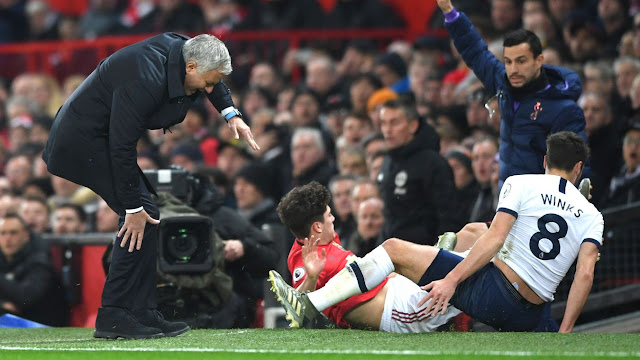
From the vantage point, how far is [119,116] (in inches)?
261

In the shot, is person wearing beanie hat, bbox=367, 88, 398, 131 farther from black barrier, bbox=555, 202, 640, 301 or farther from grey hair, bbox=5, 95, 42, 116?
grey hair, bbox=5, 95, 42, 116

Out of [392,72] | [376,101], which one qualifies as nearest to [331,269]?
[376,101]

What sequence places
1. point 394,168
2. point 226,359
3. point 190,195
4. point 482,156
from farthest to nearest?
point 482,156 < point 394,168 < point 190,195 < point 226,359

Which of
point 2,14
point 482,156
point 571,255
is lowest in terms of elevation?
point 571,255

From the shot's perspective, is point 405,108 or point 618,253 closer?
point 618,253

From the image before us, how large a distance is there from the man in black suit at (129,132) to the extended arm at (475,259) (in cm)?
161

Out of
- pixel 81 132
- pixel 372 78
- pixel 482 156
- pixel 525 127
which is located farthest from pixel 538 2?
pixel 81 132

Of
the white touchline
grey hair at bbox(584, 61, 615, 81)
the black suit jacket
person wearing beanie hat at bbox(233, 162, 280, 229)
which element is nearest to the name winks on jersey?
the white touchline

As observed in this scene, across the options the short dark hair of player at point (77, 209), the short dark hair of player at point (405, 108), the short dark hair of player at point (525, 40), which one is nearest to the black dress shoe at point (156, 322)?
the short dark hair of player at point (525, 40)

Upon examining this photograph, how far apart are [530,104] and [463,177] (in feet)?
7.39

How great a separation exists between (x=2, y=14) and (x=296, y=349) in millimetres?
12840

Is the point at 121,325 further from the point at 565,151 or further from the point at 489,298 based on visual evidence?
the point at 565,151

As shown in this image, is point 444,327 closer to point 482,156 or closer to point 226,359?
point 226,359

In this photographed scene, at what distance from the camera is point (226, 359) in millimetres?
5922
